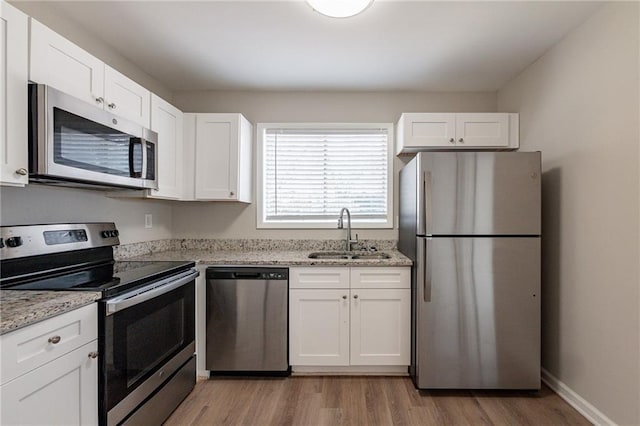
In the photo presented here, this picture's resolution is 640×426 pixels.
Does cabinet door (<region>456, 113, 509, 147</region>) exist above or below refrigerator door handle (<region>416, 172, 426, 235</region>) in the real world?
above

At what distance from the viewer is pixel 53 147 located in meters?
1.41

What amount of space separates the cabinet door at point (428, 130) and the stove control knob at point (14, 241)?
257cm

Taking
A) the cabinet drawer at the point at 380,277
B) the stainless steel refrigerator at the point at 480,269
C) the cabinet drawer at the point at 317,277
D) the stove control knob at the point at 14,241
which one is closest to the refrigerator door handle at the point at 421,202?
the stainless steel refrigerator at the point at 480,269

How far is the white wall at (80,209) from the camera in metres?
1.64

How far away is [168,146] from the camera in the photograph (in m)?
2.54

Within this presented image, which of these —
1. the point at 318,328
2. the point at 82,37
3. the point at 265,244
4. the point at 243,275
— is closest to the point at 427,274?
the point at 318,328

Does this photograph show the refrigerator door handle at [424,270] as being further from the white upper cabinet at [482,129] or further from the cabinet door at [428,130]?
the white upper cabinet at [482,129]

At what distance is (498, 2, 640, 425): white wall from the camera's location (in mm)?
1725

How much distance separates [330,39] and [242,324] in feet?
6.89

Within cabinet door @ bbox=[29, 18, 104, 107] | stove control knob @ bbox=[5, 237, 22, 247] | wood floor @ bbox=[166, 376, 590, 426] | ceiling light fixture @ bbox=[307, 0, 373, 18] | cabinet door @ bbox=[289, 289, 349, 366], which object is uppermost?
ceiling light fixture @ bbox=[307, 0, 373, 18]

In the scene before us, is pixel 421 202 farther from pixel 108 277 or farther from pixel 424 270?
pixel 108 277

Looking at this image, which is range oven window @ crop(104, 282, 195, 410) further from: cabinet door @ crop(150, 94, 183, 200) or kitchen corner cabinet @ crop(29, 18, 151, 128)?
kitchen corner cabinet @ crop(29, 18, 151, 128)

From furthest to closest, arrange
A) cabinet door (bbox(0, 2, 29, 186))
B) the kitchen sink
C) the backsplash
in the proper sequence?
the backsplash < the kitchen sink < cabinet door (bbox(0, 2, 29, 186))

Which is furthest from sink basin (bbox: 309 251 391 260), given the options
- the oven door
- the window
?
the oven door
